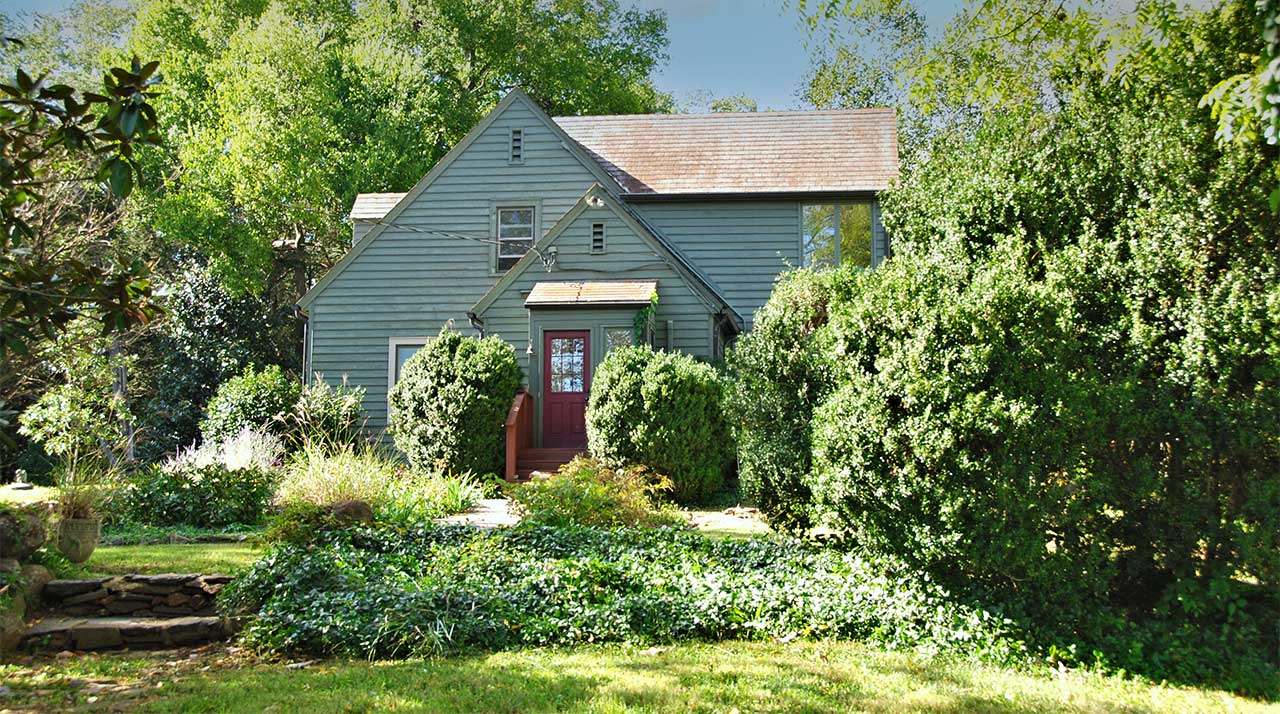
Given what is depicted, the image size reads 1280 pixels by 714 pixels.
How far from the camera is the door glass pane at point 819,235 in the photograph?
18219 mm

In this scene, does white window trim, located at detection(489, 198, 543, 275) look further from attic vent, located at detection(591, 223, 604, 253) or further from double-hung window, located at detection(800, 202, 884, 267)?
double-hung window, located at detection(800, 202, 884, 267)

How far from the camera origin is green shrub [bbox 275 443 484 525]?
9836mm

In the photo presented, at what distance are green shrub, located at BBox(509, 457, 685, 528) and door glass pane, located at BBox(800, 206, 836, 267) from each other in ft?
29.7

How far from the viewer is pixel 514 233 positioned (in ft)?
59.2

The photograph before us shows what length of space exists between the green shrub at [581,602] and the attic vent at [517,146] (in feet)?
38.4

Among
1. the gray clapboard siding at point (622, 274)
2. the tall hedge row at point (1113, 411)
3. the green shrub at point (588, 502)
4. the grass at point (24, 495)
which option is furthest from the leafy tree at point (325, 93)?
the tall hedge row at point (1113, 411)

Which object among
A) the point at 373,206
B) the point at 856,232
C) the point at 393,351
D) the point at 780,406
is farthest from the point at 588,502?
the point at 373,206

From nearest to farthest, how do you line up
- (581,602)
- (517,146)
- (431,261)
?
(581,602) < (431,261) < (517,146)

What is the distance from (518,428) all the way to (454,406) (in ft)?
3.73

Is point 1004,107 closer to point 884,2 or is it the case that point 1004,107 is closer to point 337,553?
point 884,2

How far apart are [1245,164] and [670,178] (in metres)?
13.5

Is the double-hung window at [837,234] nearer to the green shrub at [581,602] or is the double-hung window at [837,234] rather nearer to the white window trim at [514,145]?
the white window trim at [514,145]

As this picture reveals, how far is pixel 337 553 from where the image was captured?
7695 mm

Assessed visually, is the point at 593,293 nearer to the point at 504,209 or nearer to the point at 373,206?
the point at 504,209
